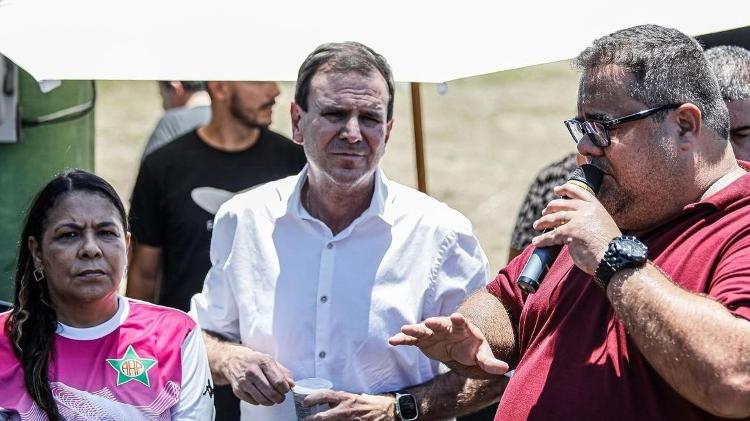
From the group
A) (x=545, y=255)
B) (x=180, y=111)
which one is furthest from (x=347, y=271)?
(x=180, y=111)

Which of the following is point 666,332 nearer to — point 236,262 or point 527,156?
point 236,262

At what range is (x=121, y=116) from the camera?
1581cm

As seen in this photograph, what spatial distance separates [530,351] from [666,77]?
0.76 metres

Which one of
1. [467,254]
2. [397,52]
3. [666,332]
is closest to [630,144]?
[666,332]

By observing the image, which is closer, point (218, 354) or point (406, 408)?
point (406, 408)

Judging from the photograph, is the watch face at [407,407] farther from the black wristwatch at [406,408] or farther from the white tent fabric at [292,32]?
the white tent fabric at [292,32]

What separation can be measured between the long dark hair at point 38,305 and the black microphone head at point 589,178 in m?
1.42

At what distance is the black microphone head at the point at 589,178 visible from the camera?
117 inches

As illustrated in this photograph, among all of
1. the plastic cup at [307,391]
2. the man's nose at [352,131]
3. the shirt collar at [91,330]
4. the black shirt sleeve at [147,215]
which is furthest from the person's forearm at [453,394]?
the black shirt sleeve at [147,215]

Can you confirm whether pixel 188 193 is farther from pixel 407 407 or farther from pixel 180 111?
pixel 407 407

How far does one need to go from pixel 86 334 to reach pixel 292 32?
4.20 ft

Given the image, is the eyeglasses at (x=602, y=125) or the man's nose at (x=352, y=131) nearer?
the eyeglasses at (x=602, y=125)

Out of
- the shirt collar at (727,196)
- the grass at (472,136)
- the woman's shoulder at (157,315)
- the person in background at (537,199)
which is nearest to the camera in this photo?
the shirt collar at (727,196)

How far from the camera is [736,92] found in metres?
4.02
